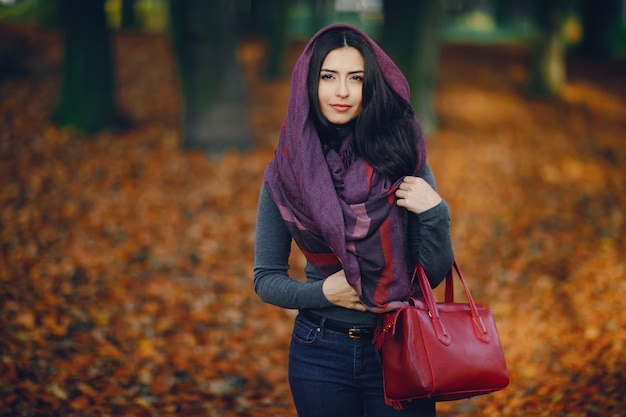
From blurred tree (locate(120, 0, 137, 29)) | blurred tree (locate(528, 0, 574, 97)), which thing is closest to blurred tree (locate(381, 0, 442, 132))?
blurred tree (locate(528, 0, 574, 97))

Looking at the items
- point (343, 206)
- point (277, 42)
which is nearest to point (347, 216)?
point (343, 206)

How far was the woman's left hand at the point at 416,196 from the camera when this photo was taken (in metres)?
2.05

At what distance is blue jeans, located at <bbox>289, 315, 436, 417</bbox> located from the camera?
7.15 ft

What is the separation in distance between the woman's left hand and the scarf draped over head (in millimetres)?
44

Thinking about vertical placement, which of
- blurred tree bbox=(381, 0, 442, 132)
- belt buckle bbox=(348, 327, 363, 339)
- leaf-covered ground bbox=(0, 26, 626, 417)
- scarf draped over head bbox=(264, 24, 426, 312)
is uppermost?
blurred tree bbox=(381, 0, 442, 132)

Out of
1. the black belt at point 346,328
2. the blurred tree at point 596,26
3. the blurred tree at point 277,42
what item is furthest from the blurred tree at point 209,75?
the blurred tree at point 596,26

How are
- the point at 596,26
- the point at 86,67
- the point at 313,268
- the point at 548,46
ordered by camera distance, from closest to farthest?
the point at 313,268 < the point at 86,67 < the point at 548,46 < the point at 596,26

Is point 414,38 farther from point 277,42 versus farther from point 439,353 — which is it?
point 439,353

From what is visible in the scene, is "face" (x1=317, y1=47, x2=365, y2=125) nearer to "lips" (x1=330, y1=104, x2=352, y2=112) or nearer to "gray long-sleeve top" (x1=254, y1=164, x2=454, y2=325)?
"lips" (x1=330, y1=104, x2=352, y2=112)

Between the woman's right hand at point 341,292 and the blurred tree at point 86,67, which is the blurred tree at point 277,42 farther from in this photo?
the woman's right hand at point 341,292

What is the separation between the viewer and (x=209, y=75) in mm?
8789

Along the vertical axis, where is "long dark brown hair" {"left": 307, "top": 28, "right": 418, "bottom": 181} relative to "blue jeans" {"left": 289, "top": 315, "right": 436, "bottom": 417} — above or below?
above

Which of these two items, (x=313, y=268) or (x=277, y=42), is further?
(x=277, y=42)

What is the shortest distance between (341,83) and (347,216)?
18.9 inches
